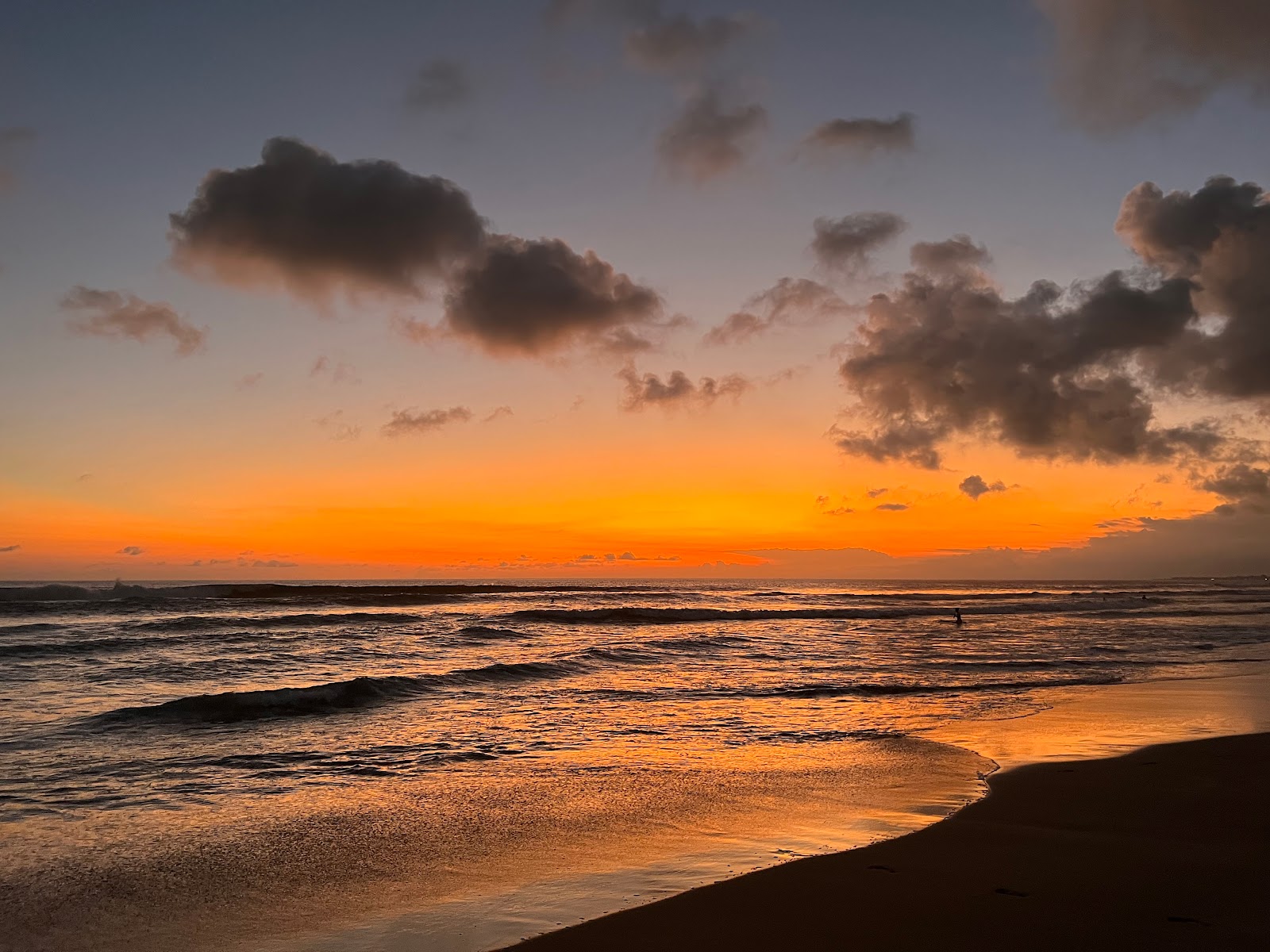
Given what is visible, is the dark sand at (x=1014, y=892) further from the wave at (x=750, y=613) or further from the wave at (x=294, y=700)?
the wave at (x=750, y=613)

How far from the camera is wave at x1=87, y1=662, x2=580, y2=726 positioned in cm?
1368

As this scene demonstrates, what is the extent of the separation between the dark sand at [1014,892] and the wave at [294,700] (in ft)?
35.7

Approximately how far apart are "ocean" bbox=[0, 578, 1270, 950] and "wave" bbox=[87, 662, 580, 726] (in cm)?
9

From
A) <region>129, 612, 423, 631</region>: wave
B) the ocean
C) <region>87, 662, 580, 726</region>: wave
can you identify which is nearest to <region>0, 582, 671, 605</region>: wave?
<region>129, 612, 423, 631</region>: wave

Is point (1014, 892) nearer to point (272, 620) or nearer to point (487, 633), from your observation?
point (487, 633)

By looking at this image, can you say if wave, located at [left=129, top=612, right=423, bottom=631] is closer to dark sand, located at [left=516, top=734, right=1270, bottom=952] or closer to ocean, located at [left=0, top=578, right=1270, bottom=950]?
ocean, located at [left=0, top=578, right=1270, bottom=950]

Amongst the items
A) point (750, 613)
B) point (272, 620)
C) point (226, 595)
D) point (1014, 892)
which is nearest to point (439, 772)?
point (1014, 892)

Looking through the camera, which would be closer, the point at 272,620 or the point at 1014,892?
the point at 1014,892

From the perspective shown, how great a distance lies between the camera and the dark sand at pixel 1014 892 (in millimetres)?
4875

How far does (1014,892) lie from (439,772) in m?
6.77

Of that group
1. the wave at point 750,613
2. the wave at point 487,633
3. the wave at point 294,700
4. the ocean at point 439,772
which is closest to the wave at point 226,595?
the wave at point 750,613

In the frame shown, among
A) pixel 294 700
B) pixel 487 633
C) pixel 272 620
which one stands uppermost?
pixel 294 700

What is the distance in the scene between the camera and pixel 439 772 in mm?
10125

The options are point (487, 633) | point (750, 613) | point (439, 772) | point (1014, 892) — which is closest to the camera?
point (1014, 892)
